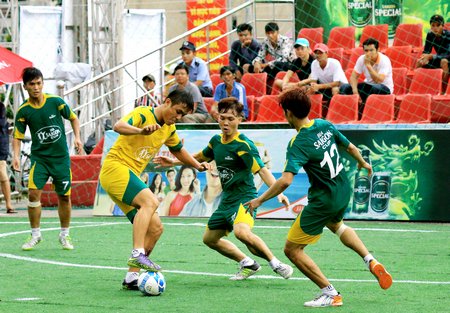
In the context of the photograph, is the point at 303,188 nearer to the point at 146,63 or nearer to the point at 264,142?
the point at 264,142

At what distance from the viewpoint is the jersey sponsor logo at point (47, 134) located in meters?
12.5

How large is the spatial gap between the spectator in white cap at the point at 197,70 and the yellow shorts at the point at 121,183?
991 cm

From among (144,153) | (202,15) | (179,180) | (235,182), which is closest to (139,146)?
(144,153)

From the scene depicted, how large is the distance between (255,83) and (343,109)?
270cm

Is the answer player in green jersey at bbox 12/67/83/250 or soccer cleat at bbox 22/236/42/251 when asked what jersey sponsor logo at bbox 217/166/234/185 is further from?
soccer cleat at bbox 22/236/42/251

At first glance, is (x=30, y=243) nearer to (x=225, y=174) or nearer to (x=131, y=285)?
(x=225, y=174)

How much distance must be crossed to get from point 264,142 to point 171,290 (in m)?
7.02

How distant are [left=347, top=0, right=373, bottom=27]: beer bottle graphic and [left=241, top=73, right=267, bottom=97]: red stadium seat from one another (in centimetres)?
298

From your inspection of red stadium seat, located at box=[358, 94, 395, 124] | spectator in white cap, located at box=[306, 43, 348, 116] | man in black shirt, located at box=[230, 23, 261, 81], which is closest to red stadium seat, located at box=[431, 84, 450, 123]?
red stadium seat, located at box=[358, 94, 395, 124]

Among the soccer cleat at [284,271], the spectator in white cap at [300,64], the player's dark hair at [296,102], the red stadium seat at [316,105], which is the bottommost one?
the soccer cleat at [284,271]

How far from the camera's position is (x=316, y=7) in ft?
70.7

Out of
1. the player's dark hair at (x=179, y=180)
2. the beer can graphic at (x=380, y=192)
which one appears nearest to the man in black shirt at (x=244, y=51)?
the player's dark hair at (x=179, y=180)

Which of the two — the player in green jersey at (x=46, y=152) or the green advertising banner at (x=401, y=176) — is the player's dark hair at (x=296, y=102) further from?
the green advertising banner at (x=401, y=176)

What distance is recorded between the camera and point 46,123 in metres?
12.5
